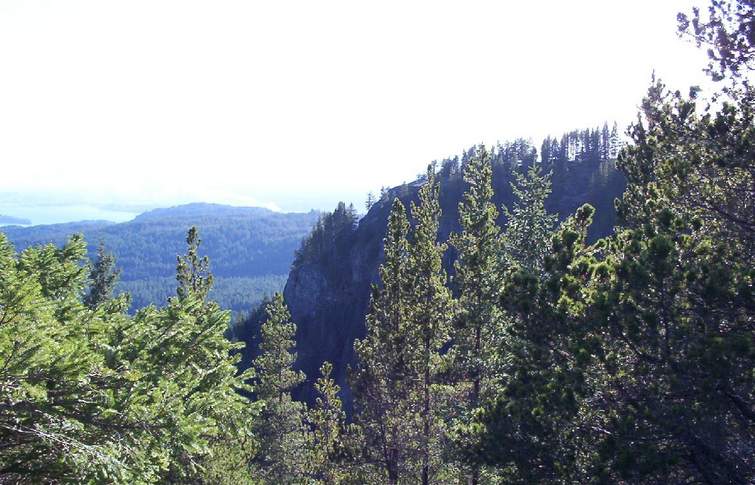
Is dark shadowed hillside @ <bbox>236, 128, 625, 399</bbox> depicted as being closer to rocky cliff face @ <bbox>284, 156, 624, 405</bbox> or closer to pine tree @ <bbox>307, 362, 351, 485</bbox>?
rocky cliff face @ <bbox>284, 156, 624, 405</bbox>

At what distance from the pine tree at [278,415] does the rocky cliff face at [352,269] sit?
6494 cm

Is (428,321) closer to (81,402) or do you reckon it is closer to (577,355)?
(577,355)

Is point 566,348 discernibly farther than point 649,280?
Yes

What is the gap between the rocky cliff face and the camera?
3962 inches

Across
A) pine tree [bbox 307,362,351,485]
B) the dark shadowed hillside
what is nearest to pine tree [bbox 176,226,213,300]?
pine tree [bbox 307,362,351,485]

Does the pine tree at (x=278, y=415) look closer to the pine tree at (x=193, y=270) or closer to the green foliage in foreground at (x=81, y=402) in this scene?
the pine tree at (x=193, y=270)

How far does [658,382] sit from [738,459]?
4.26 feet

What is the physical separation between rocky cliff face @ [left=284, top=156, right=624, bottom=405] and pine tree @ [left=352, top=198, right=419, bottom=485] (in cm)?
7534

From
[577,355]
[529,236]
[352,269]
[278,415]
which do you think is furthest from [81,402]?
[352,269]

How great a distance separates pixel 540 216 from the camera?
17406 millimetres

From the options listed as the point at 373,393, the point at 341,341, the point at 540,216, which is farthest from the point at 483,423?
the point at 341,341

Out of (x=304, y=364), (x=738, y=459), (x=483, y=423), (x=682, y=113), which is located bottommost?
(x=304, y=364)

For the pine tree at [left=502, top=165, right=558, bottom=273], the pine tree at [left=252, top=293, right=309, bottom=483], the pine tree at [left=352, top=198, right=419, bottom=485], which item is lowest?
the pine tree at [left=252, top=293, right=309, bottom=483]

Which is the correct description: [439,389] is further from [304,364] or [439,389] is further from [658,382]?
[304,364]
